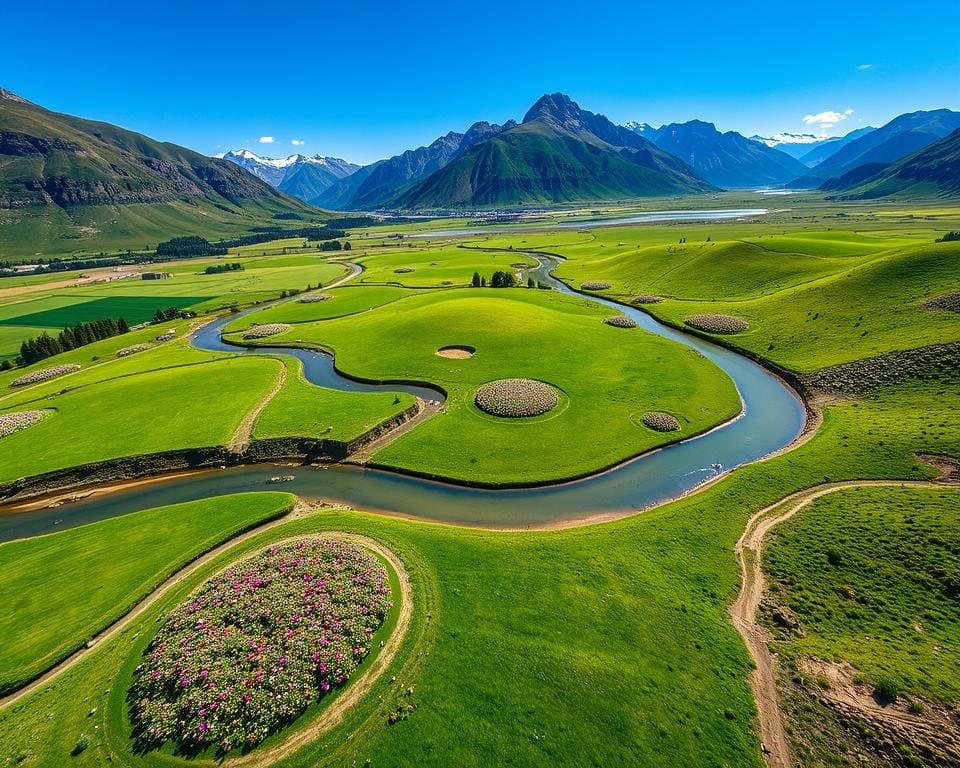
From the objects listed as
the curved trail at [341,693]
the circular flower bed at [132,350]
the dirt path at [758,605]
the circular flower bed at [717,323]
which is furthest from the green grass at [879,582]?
the circular flower bed at [132,350]

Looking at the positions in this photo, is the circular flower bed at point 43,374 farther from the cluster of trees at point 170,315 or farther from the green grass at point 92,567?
the green grass at point 92,567

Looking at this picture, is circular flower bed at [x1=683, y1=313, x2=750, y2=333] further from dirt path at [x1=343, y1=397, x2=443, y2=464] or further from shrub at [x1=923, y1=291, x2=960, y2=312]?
dirt path at [x1=343, y1=397, x2=443, y2=464]

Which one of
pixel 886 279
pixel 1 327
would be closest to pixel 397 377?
pixel 886 279

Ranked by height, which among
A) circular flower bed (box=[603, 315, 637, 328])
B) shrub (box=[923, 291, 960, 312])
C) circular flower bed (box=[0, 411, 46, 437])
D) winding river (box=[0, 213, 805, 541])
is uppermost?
shrub (box=[923, 291, 960, 312])

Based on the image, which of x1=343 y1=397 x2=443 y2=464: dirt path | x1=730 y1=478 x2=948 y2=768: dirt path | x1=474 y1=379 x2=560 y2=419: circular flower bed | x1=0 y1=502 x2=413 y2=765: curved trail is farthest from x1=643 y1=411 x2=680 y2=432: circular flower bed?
x1=0 y1=502 x2=413 y2=765: curved trail

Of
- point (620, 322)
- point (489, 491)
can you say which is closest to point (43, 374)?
point (489, 491)

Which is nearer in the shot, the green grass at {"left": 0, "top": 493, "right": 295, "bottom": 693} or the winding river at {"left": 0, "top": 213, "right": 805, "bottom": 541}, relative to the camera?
the green grass at {"left": 0, "top": 493, "right": 295, "bottom": 693}
